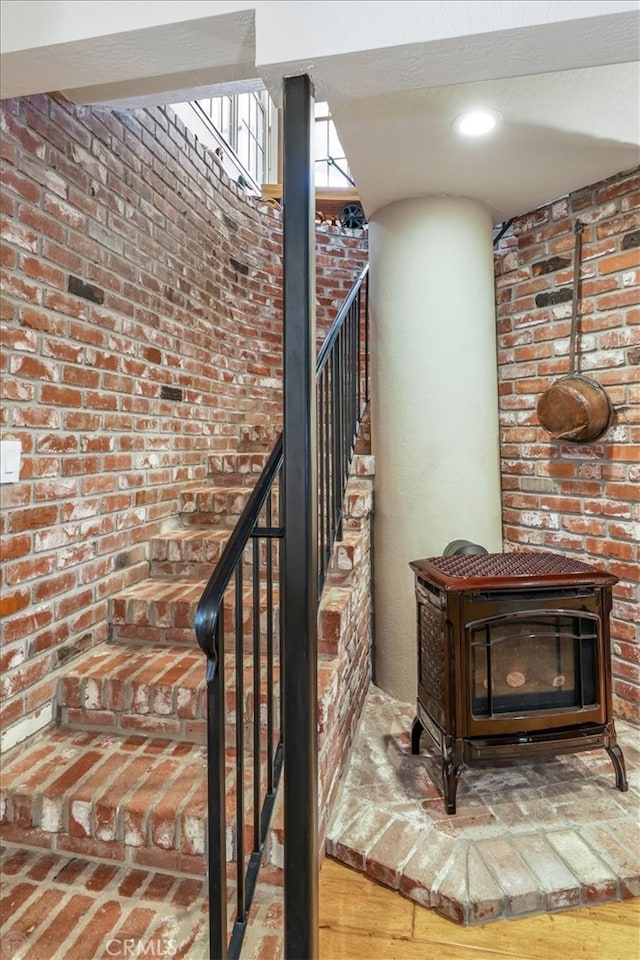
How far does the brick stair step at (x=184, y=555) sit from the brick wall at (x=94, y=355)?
0.19 ft

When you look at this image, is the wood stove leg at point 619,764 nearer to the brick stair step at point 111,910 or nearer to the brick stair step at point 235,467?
the brick stair step at point 111,910

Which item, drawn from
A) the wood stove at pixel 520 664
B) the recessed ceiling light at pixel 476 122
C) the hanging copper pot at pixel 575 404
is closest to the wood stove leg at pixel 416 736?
the wood stove at pixel 520 664

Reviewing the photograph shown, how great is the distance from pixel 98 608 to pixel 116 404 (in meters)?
0.81

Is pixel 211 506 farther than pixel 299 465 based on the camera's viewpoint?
Yes


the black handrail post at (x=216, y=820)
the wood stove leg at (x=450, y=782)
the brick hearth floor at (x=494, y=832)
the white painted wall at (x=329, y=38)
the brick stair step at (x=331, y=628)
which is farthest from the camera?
the brick stair step at (x=331, y=628)

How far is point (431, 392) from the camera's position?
2.42 metres

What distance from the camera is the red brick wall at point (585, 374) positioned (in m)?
2.19

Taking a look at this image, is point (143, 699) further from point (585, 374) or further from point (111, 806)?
point (585, 374)

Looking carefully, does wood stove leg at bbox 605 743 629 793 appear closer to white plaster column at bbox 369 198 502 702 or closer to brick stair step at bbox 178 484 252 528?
white plaster column at bbox 369 198 502 702

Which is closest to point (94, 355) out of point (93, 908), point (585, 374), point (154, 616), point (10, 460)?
point (10, 460)

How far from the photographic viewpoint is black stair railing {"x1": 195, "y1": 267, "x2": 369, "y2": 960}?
1029 mm

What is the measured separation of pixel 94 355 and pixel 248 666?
1292mm

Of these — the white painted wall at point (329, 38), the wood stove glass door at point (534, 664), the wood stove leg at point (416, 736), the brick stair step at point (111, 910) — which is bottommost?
the brick stair step at point (111, 910)

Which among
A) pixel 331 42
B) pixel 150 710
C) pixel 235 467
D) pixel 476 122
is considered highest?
pixel 476 122
